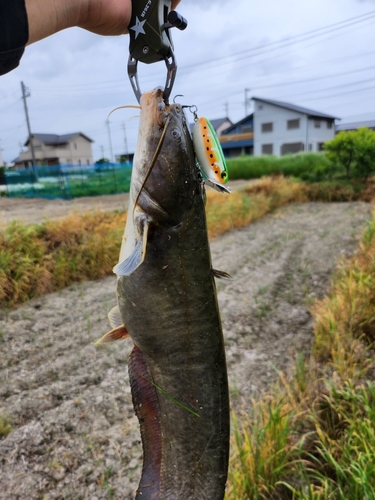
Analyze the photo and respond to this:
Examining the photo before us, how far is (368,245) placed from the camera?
6.58 meters

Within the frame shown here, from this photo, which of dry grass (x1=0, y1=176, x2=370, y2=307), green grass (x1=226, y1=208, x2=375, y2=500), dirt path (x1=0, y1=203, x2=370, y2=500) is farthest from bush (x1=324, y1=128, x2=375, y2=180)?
green grass (x1=226, y1=208, x2=375, y2=500)

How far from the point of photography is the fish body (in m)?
1.17

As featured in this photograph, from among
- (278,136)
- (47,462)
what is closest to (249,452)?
(47,462)

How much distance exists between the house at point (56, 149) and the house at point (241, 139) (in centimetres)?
1685

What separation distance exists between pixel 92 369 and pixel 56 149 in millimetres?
47974

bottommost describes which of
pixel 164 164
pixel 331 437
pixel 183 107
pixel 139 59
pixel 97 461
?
pixel 97 461

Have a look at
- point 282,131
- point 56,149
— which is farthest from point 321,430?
point 56,149

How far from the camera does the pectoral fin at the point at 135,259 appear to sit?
109cm

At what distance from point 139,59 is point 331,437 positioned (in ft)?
8.98

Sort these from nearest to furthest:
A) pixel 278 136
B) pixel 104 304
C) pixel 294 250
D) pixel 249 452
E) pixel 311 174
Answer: pixel 249 452, pixel 104 304, pixel 294 250, pixel 311 174, pixel 278 136

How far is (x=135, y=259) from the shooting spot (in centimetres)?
111

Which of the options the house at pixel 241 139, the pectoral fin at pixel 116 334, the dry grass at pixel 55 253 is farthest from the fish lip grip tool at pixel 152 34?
the house at pixel 241 139

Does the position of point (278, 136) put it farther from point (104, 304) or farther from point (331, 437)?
point (331, 437)

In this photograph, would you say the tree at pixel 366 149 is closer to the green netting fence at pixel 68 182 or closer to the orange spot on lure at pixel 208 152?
the green netting fence at pixel 68 182
